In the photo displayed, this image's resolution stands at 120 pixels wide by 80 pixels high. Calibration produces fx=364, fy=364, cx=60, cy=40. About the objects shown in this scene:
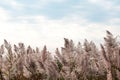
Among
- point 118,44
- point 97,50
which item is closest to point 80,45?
point 97,50

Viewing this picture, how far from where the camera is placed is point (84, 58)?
5805 mm

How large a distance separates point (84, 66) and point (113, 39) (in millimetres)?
1156

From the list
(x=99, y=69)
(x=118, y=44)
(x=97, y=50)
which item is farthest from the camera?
(x=97, y=50)

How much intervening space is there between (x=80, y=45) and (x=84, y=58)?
7.48 feet

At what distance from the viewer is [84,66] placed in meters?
5.78

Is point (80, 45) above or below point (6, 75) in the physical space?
above

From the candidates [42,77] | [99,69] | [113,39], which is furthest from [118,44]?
[42,77]

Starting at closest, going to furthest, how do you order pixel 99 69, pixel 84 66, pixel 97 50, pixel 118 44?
pixel 84 66 < pixel 99 69 < pixel 118 44 < pixel 97 50

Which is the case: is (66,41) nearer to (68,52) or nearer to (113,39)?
(68,52)

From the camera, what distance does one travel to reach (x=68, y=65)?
6.28m

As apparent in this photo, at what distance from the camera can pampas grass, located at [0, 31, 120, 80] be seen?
550 cm

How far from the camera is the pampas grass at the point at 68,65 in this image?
550 cm

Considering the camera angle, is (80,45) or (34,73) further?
(80,45)

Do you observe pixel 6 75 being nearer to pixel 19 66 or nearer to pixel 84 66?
pixel 19 66
